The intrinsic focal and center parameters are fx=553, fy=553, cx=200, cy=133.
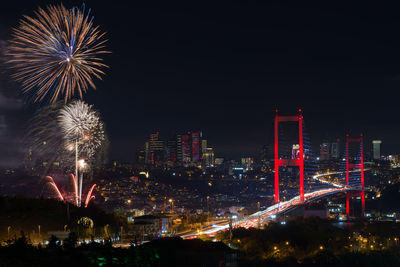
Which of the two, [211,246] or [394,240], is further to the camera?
[394,240]

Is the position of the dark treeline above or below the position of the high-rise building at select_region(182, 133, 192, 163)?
below

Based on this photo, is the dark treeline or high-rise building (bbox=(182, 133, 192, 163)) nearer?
the dark treeline

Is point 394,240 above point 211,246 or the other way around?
the other way around

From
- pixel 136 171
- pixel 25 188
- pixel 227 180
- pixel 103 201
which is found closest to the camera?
pixel 25 188

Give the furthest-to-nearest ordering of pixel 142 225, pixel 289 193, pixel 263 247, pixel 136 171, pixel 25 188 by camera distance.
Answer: pixel 136 171, pixel 289 193, pixel 25 188, pixel 142 225, pixel 263 247

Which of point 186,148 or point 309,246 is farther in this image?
point 186,148

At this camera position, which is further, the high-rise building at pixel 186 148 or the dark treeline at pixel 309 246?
the high-rise building at pixel 186 148

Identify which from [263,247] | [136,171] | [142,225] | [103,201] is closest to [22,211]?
[142,225]

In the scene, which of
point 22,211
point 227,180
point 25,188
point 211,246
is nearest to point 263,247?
point 211,246

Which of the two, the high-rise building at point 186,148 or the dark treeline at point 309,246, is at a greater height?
the high-rise building at point 186,148

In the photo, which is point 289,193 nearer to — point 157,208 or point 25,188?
point 157,208
